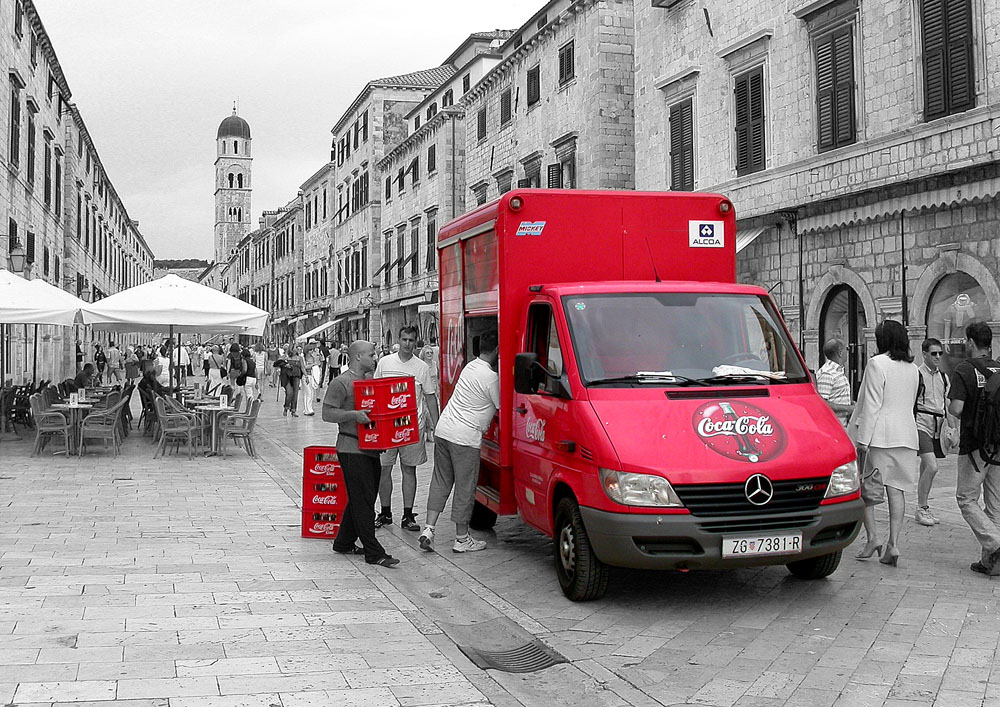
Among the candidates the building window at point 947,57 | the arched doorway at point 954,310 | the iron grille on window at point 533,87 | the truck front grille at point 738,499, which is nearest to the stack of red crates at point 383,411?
the truck front grille at point 738,499

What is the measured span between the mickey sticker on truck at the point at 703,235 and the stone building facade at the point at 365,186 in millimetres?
39505

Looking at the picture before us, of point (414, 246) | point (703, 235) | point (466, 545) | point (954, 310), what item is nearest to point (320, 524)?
point (466, 545)

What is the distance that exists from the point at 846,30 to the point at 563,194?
423 inches

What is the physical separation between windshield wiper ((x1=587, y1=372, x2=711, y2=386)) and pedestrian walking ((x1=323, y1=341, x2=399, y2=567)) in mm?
2109

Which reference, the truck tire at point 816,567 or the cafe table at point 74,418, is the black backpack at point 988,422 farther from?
the cafe table at point 74,418

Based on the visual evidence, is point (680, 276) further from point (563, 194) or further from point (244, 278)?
point (244, 278)

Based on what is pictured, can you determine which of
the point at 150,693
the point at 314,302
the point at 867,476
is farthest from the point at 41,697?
the point at 314,302

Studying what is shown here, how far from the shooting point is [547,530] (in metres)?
7.32

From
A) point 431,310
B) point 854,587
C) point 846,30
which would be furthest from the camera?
→ point 431,310

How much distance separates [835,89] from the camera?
1670 cm

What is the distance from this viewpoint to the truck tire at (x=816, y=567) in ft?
22.9

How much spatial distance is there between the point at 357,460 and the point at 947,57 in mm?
11062

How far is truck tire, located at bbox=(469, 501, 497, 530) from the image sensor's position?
30.9 ft

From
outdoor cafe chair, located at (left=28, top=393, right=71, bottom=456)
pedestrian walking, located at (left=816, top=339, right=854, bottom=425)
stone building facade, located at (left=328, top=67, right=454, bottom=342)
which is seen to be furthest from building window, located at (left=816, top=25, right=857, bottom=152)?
stone building facade, located at (left=328, top=67, right=454, bottom=342)
